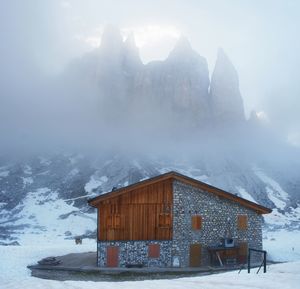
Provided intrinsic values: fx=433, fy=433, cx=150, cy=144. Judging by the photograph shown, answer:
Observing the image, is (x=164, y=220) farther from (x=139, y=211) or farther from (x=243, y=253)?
(x=243, y=253)

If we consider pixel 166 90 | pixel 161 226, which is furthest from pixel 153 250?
pixel 166 90

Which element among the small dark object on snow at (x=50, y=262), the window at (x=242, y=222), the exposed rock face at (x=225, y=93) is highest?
the exposed rock face at (x=225, y=93)

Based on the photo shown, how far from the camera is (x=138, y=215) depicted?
34750mm

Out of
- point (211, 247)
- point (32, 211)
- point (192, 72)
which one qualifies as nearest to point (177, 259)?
point (211, 247)

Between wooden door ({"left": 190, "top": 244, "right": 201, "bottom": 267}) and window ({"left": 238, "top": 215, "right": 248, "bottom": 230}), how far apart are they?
4.27 metres

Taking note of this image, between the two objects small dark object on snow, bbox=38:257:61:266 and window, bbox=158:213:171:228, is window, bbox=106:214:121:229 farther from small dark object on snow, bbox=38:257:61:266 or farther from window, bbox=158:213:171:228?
small dark object on snow, bbox=38:257:61:266

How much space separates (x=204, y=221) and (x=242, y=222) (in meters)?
3.71

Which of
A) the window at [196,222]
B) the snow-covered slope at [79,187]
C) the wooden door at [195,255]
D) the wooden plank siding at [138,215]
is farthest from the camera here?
the snow-covered slope at [79,187]

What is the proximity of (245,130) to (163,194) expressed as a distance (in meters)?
145

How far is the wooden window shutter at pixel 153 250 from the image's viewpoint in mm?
34250

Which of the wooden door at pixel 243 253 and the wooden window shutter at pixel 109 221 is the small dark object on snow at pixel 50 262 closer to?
the wooden window shutter at pixel 109 221

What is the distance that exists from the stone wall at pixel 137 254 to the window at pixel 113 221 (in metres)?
1.25

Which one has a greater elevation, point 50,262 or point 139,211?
point 139,211

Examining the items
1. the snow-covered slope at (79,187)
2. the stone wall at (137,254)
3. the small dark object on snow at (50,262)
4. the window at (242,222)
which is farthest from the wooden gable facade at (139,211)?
the snow-covered slope at (79,187)
